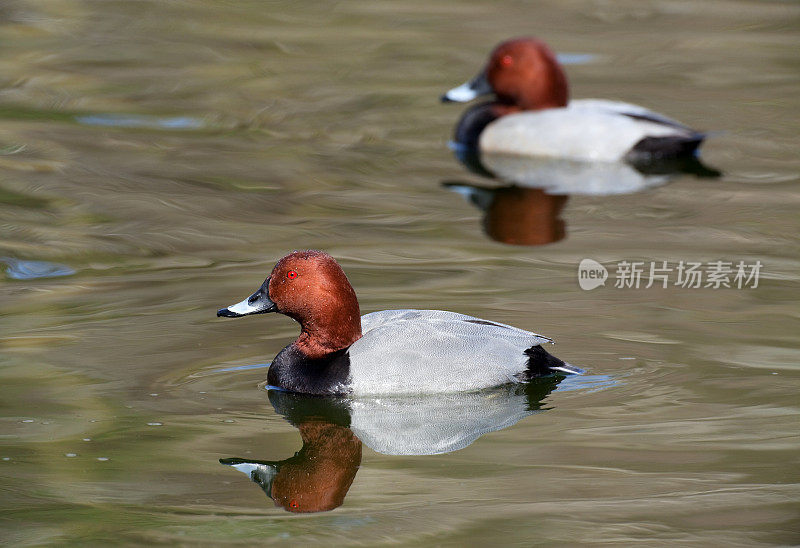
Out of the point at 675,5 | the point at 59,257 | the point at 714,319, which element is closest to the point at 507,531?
the point at 714,319

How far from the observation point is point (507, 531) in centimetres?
465

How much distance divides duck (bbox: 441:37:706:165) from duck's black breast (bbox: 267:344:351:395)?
5091 millimetres

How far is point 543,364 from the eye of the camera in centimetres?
596

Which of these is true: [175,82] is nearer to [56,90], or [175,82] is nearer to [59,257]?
[56,90]

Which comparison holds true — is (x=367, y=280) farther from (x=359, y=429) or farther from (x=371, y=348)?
(x=359, y=429)

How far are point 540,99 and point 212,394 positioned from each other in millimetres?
6071

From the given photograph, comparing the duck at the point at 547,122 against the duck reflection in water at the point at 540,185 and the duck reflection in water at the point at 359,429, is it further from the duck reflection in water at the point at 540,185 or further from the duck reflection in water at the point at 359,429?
the duck reflection in water at the point at 359,429

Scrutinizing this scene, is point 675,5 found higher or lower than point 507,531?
higher

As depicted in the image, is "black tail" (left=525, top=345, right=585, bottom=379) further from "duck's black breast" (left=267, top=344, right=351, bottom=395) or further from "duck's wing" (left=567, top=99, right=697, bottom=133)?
"duck's wing" (left=567, top=99, right=697, bottom=133)

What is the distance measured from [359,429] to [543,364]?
0.90 meters

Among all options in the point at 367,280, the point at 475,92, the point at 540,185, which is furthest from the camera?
the point at 475,92

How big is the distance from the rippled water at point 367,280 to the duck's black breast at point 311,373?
17 centimetres

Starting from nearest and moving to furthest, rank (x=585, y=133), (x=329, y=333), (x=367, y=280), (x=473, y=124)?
(x=329, y=333)
(x=367, y=280)
(x=585, y=133)
(x=473, y=124)
